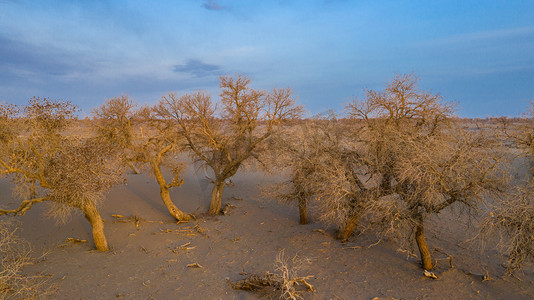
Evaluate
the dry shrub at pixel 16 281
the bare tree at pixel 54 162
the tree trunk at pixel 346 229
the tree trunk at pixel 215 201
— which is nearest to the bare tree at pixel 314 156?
the tree trunk at pixel 346 229

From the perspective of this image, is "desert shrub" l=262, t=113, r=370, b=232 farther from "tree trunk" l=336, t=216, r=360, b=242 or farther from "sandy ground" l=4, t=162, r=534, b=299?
"sandy ground" l=4, t=162, r=534, b=299

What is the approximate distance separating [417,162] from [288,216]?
11354mm

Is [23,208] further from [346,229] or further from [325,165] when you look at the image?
[346,229]

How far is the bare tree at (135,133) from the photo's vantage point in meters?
15.8

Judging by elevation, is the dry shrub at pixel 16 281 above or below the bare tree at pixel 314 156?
below

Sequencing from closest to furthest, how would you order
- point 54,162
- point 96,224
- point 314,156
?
point 54,162
point 314,156
point 96,224

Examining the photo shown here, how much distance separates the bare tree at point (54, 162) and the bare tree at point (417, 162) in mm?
9811

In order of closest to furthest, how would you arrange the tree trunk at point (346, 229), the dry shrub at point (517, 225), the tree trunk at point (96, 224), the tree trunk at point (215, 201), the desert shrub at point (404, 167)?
the dry shrub at point (517, 225) → the desert shrub at point (404, 167) → the tree trunk at point (96, 224) → the tree trunk at point (346, 229) → the tree trunk at point (215, 201)

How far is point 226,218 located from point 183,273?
768 centimetres

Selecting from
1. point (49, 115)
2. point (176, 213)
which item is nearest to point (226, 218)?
point (176, 213)

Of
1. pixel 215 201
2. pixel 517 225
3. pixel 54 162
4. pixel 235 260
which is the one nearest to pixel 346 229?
pixel 235 260

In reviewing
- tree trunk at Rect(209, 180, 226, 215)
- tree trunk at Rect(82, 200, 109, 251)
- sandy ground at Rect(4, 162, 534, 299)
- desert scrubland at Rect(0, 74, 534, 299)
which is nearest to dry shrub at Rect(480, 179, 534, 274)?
desert scrubland at Rect(0, 74, 534, 299)

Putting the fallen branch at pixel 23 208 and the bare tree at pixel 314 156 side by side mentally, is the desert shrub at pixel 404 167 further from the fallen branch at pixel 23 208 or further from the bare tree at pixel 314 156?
the fallen branch at pixel 23 208

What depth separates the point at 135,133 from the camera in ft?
52.7
